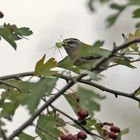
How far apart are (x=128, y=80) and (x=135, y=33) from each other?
500cm

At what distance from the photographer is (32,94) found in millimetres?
1787

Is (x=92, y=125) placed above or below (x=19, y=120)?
above

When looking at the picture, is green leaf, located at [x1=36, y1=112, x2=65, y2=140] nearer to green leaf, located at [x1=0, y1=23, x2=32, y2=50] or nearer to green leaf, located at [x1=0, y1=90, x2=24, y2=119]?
green leaf, located at [x1=0, y1=90, x2=24, y2=119]

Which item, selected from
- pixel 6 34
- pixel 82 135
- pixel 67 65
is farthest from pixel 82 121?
pixel 6 34

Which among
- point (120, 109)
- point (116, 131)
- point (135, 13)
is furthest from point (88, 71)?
point (120, 109)

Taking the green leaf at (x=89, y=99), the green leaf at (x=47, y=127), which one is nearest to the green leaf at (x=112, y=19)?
the green leaf at (x=89, y=99)

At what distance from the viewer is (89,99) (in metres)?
1.76

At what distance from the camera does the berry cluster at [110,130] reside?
7.77 ft

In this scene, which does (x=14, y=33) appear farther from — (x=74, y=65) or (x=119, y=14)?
(x=119, y=14)

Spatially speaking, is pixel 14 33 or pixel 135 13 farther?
pixel 14 33

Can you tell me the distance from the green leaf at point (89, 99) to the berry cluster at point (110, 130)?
0.59 meters

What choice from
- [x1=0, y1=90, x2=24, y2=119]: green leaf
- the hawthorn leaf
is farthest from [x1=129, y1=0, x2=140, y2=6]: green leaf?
[x1=0, y1=90, x2=24, y2=119]: green leaf

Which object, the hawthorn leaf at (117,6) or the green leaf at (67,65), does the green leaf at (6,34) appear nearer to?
the green leaf at (67,65)

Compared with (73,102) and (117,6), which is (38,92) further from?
(73,102)
